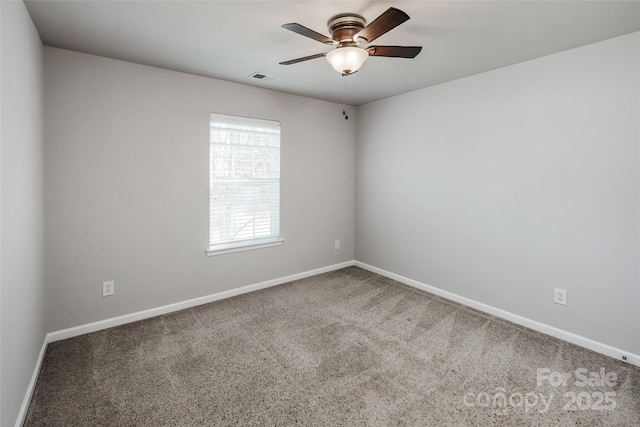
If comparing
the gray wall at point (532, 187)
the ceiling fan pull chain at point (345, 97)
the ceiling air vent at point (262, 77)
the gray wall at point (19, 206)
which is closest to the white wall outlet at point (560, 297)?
the gray wall at point (532, 187)

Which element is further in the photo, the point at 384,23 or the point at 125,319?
the point at 125,319

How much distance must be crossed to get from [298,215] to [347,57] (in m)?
2.42

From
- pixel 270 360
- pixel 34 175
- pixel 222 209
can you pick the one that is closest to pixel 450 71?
pixel 222 209

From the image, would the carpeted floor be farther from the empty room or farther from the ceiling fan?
the ceiling fan

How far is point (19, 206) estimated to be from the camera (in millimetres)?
1797

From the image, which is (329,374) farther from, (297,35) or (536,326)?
(297,35)

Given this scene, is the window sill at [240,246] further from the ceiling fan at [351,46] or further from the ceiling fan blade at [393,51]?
the ceiling fan blade at [393,51]

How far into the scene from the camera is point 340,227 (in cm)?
464

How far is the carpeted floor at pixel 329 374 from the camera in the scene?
6.04 feet

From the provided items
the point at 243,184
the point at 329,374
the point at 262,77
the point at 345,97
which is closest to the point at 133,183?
the point at 243,184

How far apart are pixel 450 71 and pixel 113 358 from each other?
384cm

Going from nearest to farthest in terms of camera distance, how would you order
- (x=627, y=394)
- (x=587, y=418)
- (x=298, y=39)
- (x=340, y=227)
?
(x=587, y=418)
(x=627, y=394)
(x=298, y=39)
(x=340, y=227)

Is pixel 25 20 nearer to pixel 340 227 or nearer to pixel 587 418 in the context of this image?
pixel 340 227

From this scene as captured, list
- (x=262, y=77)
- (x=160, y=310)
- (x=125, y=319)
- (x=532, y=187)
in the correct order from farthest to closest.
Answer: (x=262, y=77) → (x=160, y=310) → (x=125, y=319) → (x=532, y=187)
